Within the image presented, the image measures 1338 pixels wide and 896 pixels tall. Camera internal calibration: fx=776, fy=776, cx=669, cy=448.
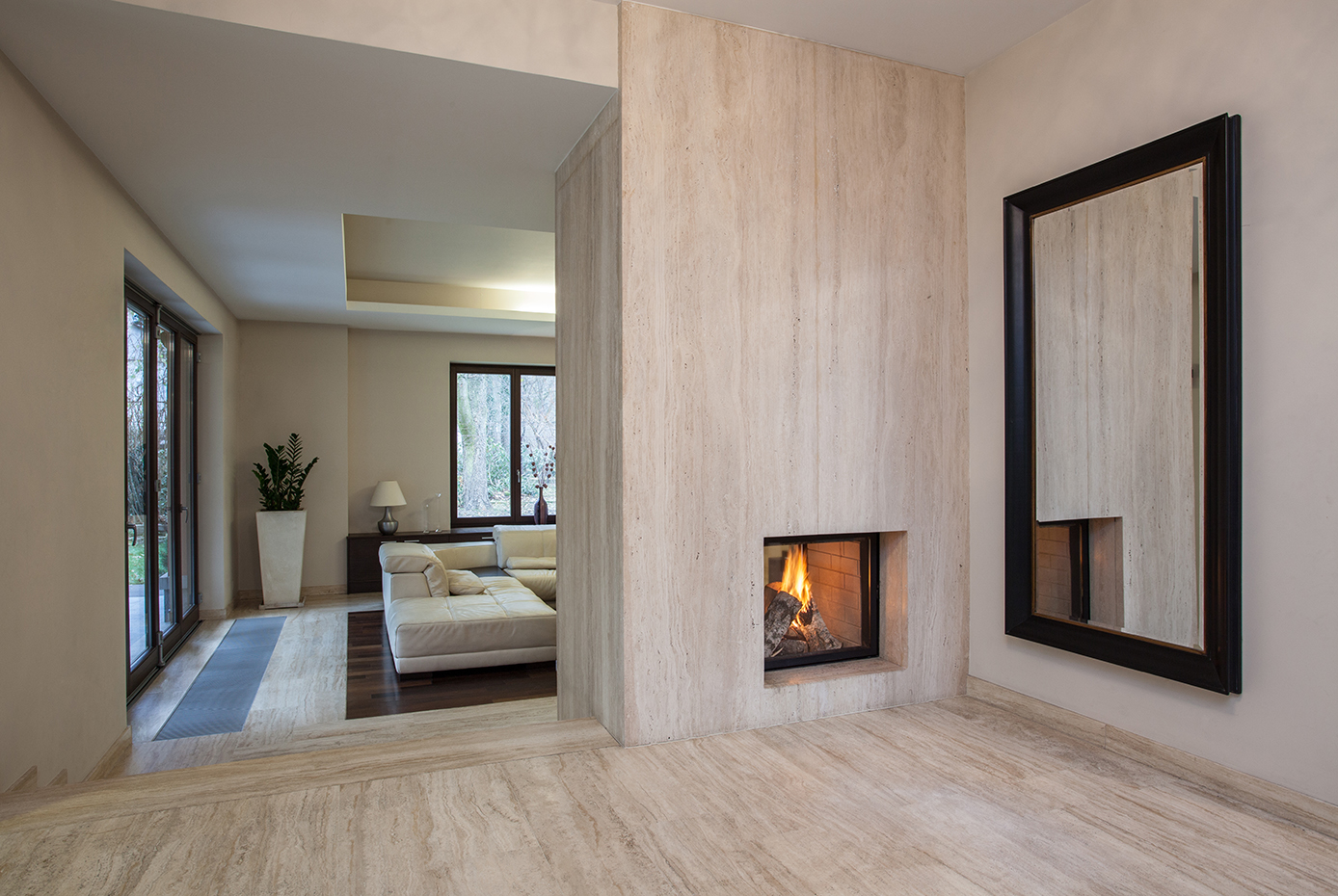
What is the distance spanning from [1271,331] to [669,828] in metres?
1.96

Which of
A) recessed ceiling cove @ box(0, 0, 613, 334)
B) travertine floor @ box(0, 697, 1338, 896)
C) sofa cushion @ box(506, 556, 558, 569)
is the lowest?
sofa cushion @ box(506, 556, 558, 569)

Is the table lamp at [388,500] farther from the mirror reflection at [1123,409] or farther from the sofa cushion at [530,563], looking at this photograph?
the mirror reflection at [1123,409]

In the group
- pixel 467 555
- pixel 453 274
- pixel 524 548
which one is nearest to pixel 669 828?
pixel 524 548

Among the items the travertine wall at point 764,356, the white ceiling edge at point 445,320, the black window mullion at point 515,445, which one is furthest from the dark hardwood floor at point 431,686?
the black window mullion at point 515,445

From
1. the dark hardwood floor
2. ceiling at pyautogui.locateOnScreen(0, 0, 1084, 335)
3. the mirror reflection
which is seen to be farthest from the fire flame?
ceiling at pyautogui.locateOnScreen(0, 0, 1084, 335)

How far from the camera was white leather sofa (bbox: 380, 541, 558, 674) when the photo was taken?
446 centimetres

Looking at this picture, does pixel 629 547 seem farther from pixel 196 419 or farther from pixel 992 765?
pixel 196 419

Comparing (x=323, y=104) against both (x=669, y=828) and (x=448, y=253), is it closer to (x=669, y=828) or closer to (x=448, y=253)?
(x=669, y=828)

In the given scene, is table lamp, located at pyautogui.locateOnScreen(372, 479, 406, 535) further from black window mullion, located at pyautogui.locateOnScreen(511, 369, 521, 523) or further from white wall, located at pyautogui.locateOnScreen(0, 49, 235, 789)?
white wall, located at pyautogui.locateOnScreen(0, 49, 235, 789)

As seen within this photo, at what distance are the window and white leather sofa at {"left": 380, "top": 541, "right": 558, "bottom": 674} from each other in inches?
113

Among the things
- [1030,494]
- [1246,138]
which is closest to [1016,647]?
[1030,494]

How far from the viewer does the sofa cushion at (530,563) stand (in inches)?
262

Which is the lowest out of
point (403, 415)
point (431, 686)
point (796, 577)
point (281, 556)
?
point (431, 686)

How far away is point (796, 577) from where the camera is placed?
3.00m
